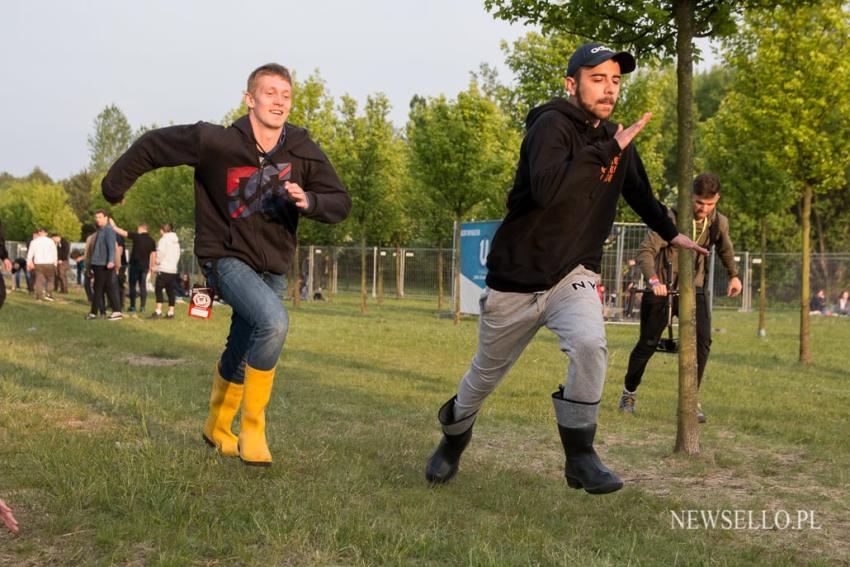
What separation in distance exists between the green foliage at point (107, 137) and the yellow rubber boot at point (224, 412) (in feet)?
411

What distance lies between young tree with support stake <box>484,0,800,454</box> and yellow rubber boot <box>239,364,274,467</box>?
114 inches

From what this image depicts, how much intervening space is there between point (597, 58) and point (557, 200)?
72 cm

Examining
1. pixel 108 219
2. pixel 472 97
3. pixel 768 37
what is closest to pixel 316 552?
pixel 768 37

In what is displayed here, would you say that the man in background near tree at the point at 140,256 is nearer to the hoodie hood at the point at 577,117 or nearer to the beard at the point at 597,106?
the hoodie hood at the point at 577,117

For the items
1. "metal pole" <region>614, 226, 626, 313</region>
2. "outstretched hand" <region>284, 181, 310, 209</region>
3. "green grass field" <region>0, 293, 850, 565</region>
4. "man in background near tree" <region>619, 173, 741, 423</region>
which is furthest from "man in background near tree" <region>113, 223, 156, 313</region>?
"outstretched hand" <region>284, 181, 310, 209</region>

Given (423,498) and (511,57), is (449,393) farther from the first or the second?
(511,57)

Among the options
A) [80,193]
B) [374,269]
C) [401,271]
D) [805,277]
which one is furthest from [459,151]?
[80,193]

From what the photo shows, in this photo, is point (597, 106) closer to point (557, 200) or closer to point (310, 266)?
point (557, 200)

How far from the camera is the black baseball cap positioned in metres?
4.18

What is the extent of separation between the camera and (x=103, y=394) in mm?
7637

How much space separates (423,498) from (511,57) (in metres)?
20.4

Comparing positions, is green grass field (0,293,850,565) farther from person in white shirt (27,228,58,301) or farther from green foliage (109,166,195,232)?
green foliage (109,166,195,232)

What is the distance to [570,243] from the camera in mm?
4227

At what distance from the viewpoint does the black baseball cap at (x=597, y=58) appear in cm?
418
